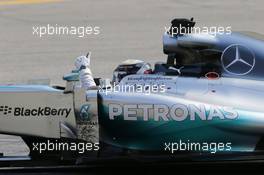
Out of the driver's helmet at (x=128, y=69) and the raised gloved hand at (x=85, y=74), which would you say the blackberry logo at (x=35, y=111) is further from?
the driver's helmet at (x=128, y=69)

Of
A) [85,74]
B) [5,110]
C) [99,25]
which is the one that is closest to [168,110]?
[85,74]

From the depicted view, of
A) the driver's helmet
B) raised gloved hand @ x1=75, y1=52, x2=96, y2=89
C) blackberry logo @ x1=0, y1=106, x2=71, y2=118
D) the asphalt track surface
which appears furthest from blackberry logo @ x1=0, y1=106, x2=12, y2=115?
the asphalt track surface

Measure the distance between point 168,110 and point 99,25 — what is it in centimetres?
810

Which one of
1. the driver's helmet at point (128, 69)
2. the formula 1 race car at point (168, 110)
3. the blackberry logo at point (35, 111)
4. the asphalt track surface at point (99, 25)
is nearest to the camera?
the formula 1 race car at point (168, 110)

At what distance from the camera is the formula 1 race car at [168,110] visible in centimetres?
761

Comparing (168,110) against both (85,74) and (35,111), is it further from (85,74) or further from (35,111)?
(35,111)

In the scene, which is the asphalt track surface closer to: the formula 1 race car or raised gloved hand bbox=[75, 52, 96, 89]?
raised gloved hand bbox=[75, 52, 96, 89]

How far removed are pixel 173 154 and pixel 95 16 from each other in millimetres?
8863

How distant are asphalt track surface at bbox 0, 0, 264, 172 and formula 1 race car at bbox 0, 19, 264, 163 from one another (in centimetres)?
438

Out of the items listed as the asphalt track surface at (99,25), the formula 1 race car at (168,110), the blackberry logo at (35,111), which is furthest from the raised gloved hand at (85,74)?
the asphalt track surface at (99,25)

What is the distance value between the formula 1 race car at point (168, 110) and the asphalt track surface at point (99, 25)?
4385 millimetres

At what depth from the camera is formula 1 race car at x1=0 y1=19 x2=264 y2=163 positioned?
7.61 meters

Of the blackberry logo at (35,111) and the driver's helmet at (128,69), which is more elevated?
the driver's helmet at (128,69)

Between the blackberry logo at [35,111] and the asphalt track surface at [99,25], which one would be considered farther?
the asphalt track surface at [99,25]
